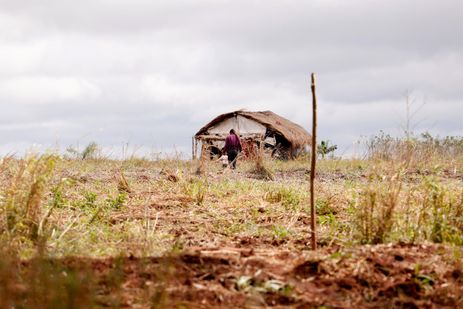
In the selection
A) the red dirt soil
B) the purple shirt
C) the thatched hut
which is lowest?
the red dirt soil

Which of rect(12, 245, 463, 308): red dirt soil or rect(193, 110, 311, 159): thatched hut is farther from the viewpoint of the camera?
rect(193, 110, 311, 159): thatched hut

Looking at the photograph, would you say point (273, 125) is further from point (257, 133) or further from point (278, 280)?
point (278, 280)

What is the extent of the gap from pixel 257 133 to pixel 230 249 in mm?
25148

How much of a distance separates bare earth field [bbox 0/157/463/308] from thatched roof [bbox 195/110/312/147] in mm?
19591

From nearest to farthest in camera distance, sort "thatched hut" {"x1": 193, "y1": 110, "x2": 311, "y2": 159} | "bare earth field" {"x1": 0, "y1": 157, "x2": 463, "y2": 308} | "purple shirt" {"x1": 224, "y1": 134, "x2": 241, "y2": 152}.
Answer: "bare earth field" {"x1": 0, "y1": 157, "x2": 463, "y2": 308} < "purple shirt" {"x1": 224, "y1": 134, "x2": 241, "y2": 152} < "thatched hut" {"x1": 193, "y1": 110, "x2": 311, "y2": 159}

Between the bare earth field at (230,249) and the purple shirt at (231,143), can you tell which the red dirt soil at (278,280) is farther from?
the purple shirt at (231,143)

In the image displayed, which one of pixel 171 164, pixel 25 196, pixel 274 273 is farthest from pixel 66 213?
pixel 171 164

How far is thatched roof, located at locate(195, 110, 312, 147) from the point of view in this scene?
29203mm

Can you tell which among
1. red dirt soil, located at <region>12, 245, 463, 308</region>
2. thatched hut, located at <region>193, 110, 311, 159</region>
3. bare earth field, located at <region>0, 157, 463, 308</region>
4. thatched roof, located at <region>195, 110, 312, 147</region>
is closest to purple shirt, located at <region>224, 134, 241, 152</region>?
thatched hut, located at <region>193, 110, 311, 159</region>

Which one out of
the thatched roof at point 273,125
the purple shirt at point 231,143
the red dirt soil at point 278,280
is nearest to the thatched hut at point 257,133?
the thatched roof at point 273,125

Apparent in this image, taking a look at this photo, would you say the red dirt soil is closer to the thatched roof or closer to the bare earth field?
the bare earth field

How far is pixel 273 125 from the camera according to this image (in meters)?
29.3

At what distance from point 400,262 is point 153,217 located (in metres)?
3.70

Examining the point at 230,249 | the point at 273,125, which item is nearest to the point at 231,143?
the point at 273,125
